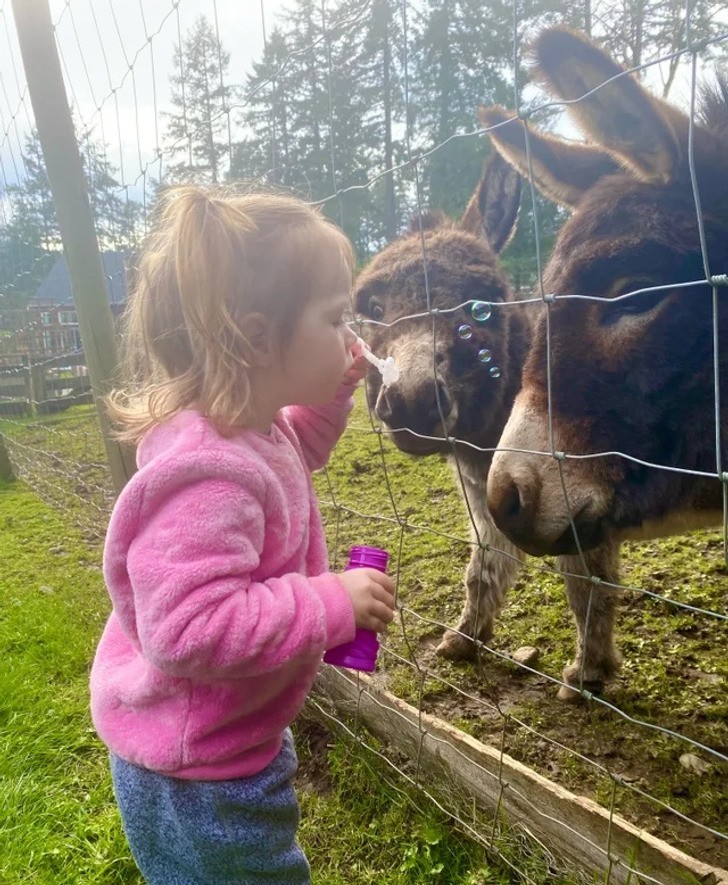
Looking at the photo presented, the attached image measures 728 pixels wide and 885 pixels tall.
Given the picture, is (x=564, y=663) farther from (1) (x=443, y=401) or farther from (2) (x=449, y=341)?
(2) (x=449, y=341)

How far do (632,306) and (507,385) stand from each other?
2.36 feet

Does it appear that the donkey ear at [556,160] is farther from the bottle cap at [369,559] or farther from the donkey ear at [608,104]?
the bottle cap at [369,559]

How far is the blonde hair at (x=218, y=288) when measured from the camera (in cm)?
116

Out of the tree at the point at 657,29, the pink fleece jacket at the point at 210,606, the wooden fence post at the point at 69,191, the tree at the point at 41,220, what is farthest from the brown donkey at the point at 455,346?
the tree at the point at 41,220

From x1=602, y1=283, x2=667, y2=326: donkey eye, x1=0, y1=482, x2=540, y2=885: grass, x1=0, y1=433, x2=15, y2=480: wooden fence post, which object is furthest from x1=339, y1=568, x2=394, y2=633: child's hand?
x1=0, y1=433, x2=15, y2=480: wooden fence post

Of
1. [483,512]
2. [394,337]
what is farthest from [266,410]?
[483,512]

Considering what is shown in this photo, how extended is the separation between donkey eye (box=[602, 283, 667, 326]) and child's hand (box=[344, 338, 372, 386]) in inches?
21.0

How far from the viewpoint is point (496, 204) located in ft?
5.90

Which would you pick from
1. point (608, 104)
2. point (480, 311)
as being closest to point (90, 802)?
point (480, 311)

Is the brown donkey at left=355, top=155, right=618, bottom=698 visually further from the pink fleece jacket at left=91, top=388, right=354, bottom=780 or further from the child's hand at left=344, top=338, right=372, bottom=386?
the pink fleece jacket at left=91, top=388, right=354, bottom=780

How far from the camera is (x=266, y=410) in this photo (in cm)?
129

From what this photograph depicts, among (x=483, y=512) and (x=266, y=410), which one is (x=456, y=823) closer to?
(x=483, y=512)

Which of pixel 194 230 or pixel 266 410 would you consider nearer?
pixel 194 230

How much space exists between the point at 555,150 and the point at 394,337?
2.67 ft
